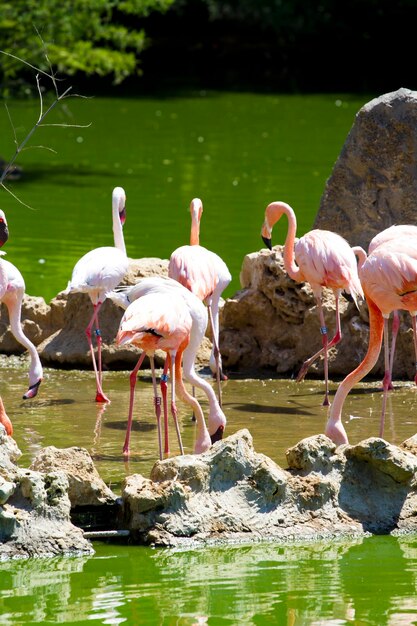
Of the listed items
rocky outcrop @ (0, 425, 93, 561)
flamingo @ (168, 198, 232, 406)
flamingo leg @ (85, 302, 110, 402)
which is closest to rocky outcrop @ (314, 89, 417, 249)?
flamingo @ (168, 198, 232, 406)

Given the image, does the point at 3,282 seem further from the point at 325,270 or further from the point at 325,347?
the point at 325,347

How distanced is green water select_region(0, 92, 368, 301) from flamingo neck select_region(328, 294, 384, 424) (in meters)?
4.45

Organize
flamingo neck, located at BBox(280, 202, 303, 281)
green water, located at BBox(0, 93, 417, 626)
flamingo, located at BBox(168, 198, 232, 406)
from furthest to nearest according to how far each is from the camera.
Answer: flamingo neck, located at BBox(280, 202, 303, 281) < flamingo, located at BBox(168, 198, 232, 406) < green water, located at BBox(0, 93, 417, 626)

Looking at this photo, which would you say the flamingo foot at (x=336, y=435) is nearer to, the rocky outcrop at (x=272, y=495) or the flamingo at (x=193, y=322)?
the rocky outcrop at (x=272, y=495)

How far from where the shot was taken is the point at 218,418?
6680 mm

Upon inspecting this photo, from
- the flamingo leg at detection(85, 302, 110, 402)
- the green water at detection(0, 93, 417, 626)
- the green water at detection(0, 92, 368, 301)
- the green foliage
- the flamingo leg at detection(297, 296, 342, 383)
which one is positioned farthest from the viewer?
the green foliage

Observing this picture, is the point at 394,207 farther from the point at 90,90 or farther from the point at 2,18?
the point at 90,90

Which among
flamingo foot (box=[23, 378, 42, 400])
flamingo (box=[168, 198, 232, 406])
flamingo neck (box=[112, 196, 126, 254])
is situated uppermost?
flamingo neck (box=[112, 196, 126, 254])

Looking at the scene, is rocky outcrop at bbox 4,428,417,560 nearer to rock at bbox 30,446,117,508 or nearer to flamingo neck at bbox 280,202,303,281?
rock at bbox 30,446,117,508

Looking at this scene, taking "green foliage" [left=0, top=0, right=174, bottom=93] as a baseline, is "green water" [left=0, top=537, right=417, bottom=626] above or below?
below

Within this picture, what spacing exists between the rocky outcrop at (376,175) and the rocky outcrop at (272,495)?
370 centimetres

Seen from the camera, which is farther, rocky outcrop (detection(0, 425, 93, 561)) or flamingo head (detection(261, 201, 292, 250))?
flamingo head (detection(261, 201, 292, 250))

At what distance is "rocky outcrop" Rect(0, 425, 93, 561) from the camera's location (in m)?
5.43

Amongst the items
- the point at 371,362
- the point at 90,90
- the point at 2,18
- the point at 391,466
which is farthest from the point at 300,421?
the point at 90,90
